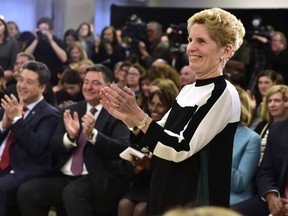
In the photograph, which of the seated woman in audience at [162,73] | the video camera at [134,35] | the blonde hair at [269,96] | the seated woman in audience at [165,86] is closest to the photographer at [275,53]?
the video camera at [134,35]

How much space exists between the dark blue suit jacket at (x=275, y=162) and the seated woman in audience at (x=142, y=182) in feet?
2.37

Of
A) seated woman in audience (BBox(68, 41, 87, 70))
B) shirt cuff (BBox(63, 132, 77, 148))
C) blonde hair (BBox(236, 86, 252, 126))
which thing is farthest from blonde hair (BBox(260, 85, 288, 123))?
seated woman in audience (BBox(68, 41, 87, 70))

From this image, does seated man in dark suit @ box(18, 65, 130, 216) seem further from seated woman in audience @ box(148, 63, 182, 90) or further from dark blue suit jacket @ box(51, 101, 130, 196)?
seated woman in audience @ box(148, 63, 182, 90)

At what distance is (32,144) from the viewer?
413 centimetres

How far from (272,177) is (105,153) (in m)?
1.05

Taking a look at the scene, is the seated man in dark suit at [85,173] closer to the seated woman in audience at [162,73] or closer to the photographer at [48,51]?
the seated woman in audience at [162,73]

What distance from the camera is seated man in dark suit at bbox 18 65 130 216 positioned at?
3.99 m

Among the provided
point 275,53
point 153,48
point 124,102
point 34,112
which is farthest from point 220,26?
point 153,48

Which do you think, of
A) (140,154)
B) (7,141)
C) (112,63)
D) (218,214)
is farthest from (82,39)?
(218,214)

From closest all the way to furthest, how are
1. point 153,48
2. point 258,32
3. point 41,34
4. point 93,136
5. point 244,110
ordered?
point 244,110 < point 93,136 < point 258,32 < point 41,34 < point 153,48

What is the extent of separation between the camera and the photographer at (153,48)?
7105mm

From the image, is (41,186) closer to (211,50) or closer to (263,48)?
(211,50)

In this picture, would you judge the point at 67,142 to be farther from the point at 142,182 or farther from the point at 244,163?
the point at 244,163

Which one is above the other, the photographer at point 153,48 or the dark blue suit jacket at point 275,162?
the dark blue suit jacket at point 275,162
